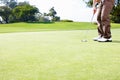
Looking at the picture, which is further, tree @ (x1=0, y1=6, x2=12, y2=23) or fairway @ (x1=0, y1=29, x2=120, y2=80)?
tree @ (x1=0, y1=6, x2=12, y2=23)

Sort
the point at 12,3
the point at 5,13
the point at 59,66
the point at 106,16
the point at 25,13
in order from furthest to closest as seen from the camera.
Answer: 1. the point at 12,3
2. the point at 5,13
3. the point at 25,13
4. the point at 106,16
5. the point at 59,66

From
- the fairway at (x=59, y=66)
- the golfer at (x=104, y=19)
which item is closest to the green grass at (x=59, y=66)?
the fairway at (x=59, y=66)

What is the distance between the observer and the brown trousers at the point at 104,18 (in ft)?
26.2

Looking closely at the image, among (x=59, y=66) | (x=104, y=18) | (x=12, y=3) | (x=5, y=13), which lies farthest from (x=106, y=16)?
(x=12, y=3)

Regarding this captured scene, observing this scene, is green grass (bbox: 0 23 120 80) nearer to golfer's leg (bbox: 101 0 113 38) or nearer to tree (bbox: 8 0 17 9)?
Result: golfer's leg (bbox: 101 0 113 38)

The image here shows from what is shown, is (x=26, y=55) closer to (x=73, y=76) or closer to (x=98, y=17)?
(x=73, y=76)

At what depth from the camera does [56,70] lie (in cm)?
348

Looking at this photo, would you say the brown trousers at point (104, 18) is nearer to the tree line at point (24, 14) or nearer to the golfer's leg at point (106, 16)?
the golfer's leg at point (106, 16)

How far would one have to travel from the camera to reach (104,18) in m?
8.09

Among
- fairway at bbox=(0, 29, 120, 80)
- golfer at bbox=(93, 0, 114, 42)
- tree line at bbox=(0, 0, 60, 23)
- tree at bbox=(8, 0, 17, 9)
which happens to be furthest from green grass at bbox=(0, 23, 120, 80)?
tree at bbox=(8, 0, 17, 9)

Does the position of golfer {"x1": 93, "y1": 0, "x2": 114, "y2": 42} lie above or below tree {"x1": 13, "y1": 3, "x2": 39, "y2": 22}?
above

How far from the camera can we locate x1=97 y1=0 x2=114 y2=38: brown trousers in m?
7.97

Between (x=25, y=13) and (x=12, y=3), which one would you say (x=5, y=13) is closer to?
(x=25, y=13)

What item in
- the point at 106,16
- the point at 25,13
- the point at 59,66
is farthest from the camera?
the point at 25,13
